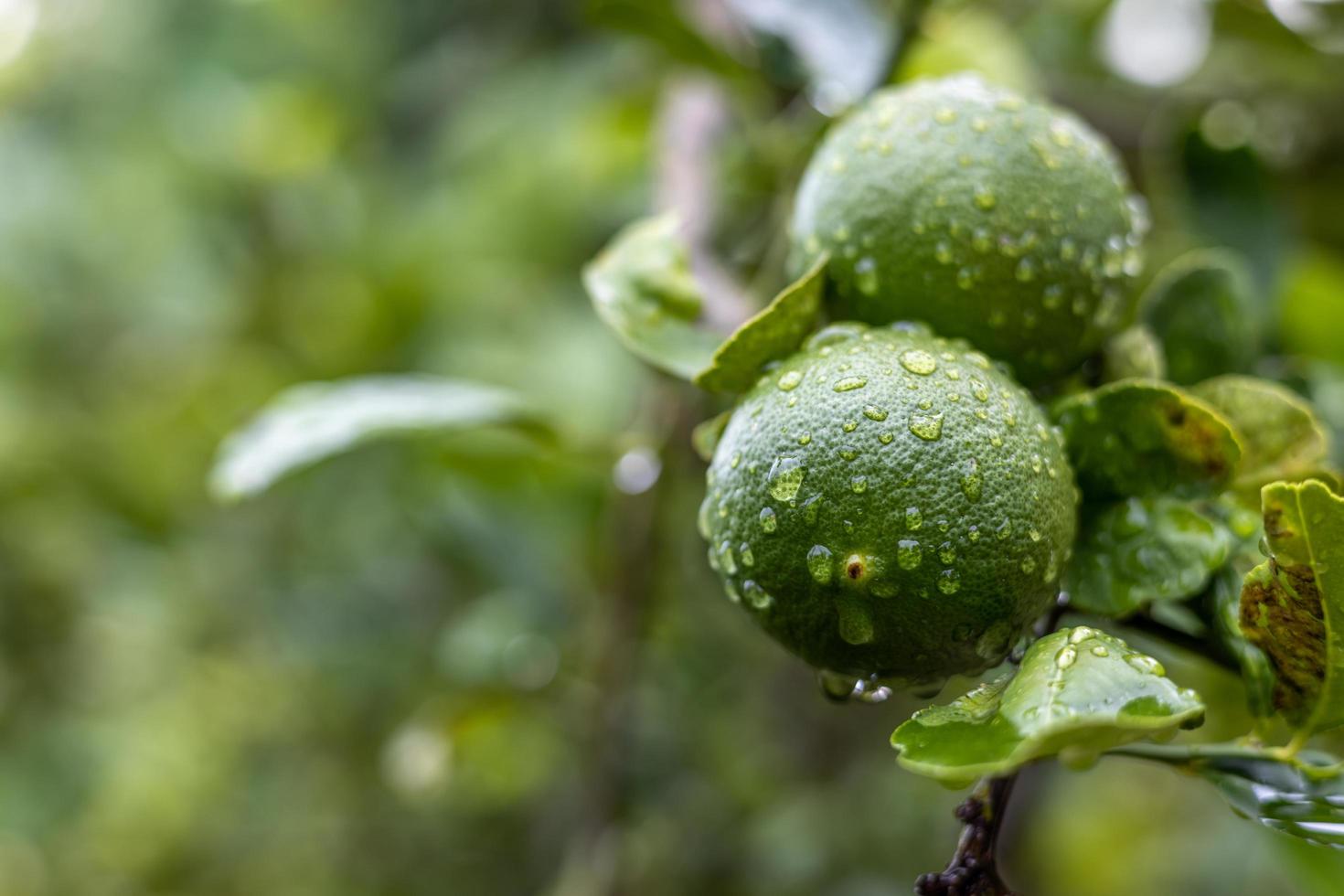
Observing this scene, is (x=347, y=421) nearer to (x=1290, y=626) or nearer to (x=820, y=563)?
(x=820, y=563)

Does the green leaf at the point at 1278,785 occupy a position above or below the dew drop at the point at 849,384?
below

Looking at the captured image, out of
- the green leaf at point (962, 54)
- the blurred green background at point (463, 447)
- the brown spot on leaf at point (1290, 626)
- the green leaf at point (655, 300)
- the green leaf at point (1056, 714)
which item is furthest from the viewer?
the blurred green background at point (463, 447)

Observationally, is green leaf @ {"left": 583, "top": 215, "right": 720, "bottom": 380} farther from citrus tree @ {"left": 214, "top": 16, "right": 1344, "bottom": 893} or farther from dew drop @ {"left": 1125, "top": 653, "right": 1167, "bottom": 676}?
dew drop @ {"left": 1125, "top": 653, "right": 1167, "bottom": 676}

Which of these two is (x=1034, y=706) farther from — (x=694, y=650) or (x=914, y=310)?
(x=694, y=650)

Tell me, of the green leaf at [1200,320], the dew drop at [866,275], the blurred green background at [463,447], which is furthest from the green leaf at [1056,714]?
the blurred green background at [463,447]

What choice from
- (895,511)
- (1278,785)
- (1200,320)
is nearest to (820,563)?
(895,511)

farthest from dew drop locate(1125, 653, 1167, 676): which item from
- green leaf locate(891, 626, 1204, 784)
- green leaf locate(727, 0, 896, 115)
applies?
green leaf locate(727, 0, 896, 115)

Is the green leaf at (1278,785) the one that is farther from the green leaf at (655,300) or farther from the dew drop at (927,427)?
the green leaf at (655,300)

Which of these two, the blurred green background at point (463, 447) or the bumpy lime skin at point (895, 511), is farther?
the blurred green background at point (463, 447)
